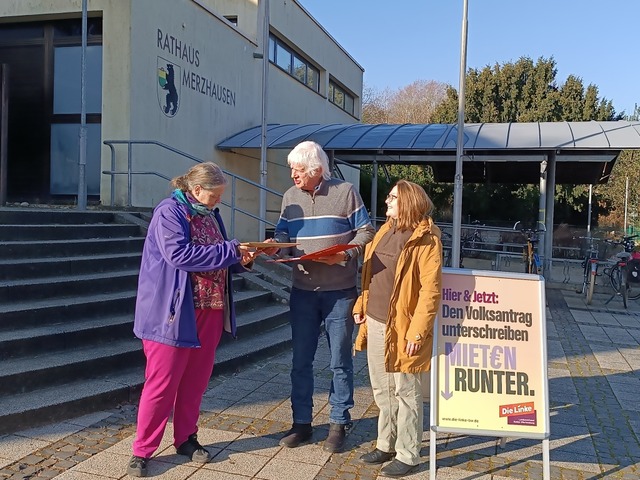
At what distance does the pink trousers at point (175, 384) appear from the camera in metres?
3.48

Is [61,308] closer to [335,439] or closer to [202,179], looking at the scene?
[202,179]

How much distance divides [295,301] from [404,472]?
1287 millimetres

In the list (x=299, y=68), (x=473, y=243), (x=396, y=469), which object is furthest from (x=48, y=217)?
(x=299, y=68)

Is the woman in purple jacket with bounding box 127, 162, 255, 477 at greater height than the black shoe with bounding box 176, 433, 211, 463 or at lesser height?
greater

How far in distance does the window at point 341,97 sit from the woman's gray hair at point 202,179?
19838mm

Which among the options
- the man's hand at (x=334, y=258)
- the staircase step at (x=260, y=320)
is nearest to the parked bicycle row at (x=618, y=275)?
the staircase step at (x=260, y=320)

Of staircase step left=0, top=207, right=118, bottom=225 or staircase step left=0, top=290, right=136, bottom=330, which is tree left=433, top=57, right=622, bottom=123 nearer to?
staircase step left=0, top=207, right=118, bottom=225

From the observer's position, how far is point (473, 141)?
1338 centimetres

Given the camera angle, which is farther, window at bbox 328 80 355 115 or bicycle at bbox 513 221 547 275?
window at bbox 328 80 355 115

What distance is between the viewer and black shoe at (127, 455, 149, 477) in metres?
3.47

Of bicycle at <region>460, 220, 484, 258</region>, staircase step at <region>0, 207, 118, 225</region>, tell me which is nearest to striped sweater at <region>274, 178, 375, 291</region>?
staircase step at <region>0, 207, 118, 225</region>

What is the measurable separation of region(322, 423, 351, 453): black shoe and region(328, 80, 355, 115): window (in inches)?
783

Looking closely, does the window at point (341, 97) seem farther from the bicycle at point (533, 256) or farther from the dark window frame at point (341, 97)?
the bicycle at point (533, 256)

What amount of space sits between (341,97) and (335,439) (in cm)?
2206
